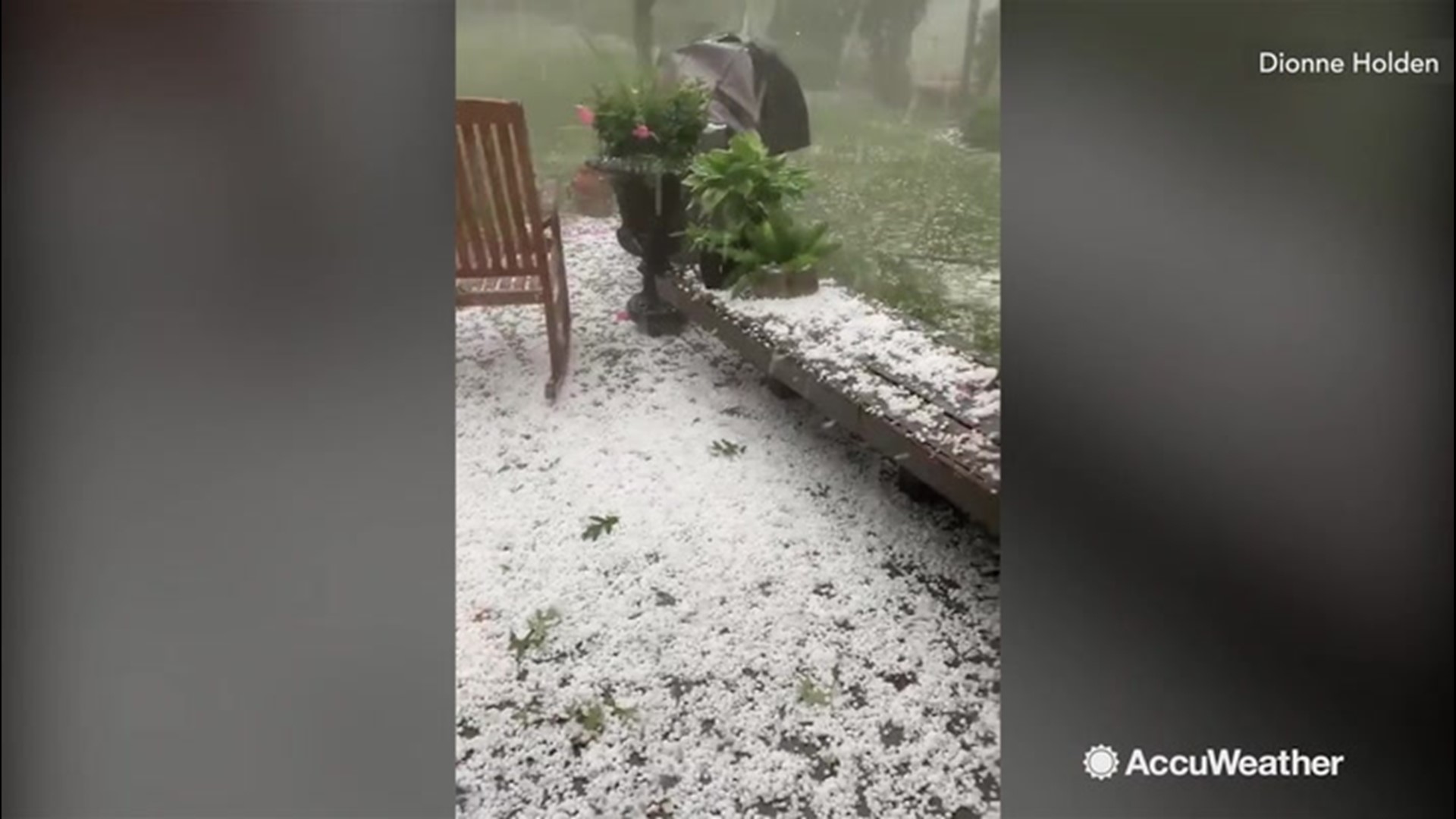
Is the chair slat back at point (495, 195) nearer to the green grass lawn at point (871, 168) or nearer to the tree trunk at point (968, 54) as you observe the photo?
the green grass lawn at point (871, 168)

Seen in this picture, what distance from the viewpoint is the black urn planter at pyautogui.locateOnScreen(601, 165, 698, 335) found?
1216mm

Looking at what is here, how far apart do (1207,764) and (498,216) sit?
902mm

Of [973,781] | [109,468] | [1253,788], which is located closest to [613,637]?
[973,781]

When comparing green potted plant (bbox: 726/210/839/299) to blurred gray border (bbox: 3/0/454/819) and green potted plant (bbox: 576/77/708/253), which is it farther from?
blurred gray border (bbox: 3/0/454/819)

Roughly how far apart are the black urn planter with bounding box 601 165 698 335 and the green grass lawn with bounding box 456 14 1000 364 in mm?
59

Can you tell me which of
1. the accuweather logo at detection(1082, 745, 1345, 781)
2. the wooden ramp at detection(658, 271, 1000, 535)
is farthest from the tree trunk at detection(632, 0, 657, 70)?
the accuweather logo at detection(1082, 745, 1345, 781)

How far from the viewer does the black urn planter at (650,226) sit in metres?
1.22

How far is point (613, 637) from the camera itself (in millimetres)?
1203

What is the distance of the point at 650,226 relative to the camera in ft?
4.00

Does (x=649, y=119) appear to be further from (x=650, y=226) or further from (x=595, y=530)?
(x=595, y=530)

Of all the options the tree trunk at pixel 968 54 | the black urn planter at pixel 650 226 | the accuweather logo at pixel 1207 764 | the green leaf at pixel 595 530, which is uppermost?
the tree trunk at pixel 968 54

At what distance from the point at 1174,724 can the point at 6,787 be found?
117 cm

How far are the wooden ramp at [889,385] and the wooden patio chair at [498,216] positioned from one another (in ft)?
0.42

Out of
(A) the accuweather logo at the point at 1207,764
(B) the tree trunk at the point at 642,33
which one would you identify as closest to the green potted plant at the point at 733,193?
(B) the tree trunk at the point at 642,33
